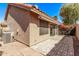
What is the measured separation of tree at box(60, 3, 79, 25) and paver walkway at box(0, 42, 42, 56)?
334cm

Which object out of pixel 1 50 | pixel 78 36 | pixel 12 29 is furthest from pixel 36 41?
pixel 78 36

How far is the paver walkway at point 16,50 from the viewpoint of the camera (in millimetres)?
7125

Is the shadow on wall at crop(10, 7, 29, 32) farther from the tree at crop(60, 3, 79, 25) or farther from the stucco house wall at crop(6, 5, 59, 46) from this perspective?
the tree at crop(60, 3, 79, 25)

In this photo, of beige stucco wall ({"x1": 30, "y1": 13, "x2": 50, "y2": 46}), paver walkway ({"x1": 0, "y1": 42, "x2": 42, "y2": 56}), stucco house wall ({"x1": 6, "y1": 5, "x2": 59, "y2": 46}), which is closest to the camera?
paver walkway ({"x1": 0, "y1": 42, "x2": 42, "y2": 56})

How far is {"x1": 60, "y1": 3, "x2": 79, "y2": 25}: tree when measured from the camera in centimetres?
864

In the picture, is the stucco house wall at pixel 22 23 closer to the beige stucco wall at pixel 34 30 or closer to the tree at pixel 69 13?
the beige stucco wall at pixel 34 30

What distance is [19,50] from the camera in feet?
25.1

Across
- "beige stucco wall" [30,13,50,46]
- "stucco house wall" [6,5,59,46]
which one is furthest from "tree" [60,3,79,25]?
"beige stucco wall" [30,13,50,46]

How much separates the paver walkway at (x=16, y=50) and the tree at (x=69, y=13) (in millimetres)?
3337

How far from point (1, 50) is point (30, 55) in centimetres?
167

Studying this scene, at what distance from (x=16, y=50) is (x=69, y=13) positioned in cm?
425

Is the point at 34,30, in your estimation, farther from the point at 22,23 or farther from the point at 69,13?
the point at 69,13

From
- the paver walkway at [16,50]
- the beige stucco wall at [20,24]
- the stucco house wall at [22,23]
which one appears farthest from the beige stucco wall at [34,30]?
the paver walkway at [16,50]

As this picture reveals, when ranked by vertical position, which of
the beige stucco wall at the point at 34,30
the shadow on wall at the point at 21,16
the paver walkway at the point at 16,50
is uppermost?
the shadow on wall at the point at 21,16
